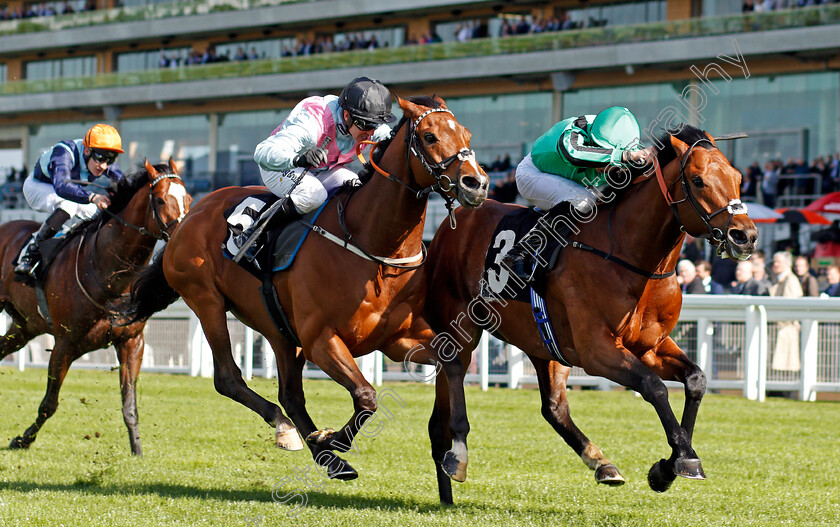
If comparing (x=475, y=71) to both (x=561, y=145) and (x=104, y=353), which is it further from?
(x=561, y=145)

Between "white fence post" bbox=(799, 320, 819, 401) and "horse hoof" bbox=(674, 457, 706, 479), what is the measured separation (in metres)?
6.04

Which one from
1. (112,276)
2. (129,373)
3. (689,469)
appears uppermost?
(112,276)

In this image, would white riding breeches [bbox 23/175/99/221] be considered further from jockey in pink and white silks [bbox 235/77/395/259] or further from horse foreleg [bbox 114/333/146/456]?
jockey in pink and white silks [bbox 235/77/395/259]

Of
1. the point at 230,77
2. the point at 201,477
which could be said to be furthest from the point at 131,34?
the point at 201,477

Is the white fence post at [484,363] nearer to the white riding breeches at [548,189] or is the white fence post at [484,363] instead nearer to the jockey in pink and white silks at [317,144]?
the white riding breeches at [548,189]

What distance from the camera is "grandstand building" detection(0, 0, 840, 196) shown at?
21156mm

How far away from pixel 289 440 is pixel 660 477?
166 cm

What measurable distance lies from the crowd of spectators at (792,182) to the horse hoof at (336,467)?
522 inches

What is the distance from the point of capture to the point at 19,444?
6445 millimetres

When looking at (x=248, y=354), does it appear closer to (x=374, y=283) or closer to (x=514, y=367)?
(x=514, y=367)

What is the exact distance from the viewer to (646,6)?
968 inches

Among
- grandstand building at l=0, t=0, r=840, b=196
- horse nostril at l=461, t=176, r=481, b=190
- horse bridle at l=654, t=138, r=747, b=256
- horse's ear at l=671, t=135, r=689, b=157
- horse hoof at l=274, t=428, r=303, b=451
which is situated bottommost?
horse hoof at l=274, t=428, r=303, b=451

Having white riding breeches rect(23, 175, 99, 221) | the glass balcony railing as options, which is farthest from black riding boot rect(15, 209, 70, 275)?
the glass balcony railing

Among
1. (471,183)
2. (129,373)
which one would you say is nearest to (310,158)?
(471,183)
